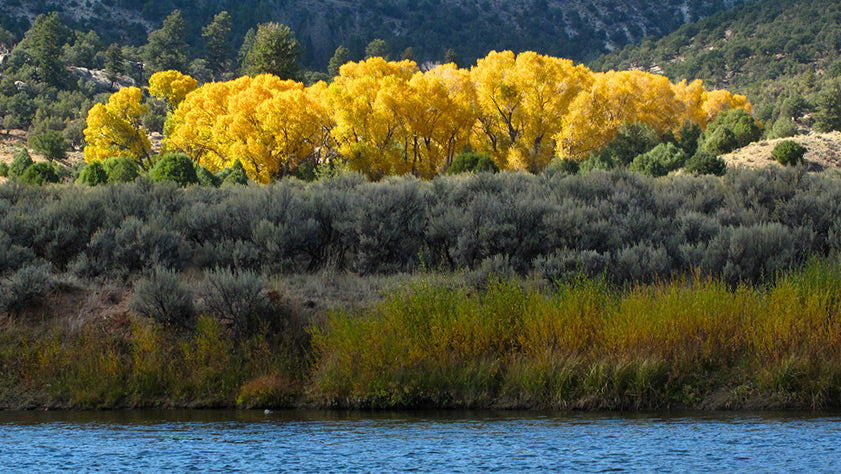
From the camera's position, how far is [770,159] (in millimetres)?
45219

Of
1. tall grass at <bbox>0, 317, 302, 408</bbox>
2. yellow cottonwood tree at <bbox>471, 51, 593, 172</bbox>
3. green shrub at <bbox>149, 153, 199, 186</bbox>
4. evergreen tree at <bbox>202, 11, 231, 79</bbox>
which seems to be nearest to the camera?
tall grass at <bbox>0, 317, 302, 408</bbox>

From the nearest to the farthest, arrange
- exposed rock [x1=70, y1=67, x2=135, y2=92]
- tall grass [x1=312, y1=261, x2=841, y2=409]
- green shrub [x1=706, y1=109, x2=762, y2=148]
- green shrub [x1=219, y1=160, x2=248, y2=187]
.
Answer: tall grass [x1=312, y1=261, x2=841, y2=409] → green shrub [x1=219, y1=160, x2=248, y2=187] → green shrub [x1=706, y1=109, x2=762, y2=148] → exposed rock [x1=70, y1=67, x2=135, y2=92]

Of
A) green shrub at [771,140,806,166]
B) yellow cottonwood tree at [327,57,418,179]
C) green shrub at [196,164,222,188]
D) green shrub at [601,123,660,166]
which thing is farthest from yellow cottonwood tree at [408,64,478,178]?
green shrub at [771,140,806,166]

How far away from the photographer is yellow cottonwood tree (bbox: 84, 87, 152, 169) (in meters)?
67.6

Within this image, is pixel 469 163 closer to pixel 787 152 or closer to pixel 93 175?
pixel 787 152

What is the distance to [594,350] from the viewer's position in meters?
11.2

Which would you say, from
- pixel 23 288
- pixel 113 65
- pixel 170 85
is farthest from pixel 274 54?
pixel 23 288

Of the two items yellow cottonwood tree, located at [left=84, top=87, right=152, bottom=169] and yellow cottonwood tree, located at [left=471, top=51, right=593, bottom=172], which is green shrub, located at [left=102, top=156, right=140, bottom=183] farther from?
yellow cottonwood tree, located at [left=471, top=51, right=593, bottom=172]

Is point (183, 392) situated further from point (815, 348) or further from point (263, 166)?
point (263, 166)

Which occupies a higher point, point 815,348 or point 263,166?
point 263,166

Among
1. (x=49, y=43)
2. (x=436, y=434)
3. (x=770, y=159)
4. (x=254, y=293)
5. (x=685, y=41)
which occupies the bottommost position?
(x=436, y=434)

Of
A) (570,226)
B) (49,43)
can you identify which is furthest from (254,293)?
(49,43)

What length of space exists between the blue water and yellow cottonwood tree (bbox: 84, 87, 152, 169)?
59120 mm

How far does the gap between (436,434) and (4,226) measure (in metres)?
9.93
